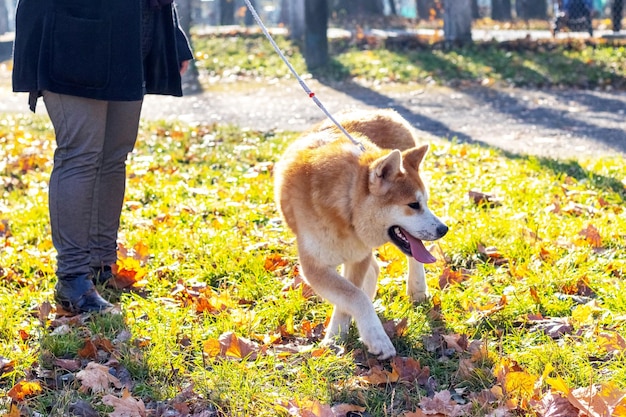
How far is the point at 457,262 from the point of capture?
4.94 m

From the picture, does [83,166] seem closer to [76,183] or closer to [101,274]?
[76,183]

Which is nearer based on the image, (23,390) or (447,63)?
(23,390)

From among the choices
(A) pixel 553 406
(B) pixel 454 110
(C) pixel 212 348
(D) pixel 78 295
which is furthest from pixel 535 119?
(A) pixel 553 406

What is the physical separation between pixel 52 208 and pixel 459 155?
433 cm

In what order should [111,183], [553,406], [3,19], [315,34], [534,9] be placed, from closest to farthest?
[553,406] → [111,183] → [315,34] → [534,9] → [3,19]

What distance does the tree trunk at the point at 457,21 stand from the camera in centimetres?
1410

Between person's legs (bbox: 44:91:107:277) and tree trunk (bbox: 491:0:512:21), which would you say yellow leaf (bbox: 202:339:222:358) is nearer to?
person's legs (bbox: 44:91:107:277)

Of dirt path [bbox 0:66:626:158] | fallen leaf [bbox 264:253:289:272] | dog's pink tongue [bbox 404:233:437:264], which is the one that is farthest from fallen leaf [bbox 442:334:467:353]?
dirt path [bbox 0:66:626:158]

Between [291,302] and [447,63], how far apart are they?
945cm

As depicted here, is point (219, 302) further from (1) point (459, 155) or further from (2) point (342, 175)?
(1) point (459, 155)

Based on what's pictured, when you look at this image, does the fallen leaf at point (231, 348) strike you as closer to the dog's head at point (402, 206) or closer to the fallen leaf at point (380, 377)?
the fallen leaf at point (380, 377)

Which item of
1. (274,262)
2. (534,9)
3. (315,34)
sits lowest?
(274,262)

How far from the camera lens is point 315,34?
1349 centimetres

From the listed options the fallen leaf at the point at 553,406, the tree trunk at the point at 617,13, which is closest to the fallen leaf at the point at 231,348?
the fallen leaf at the point at 553,406
